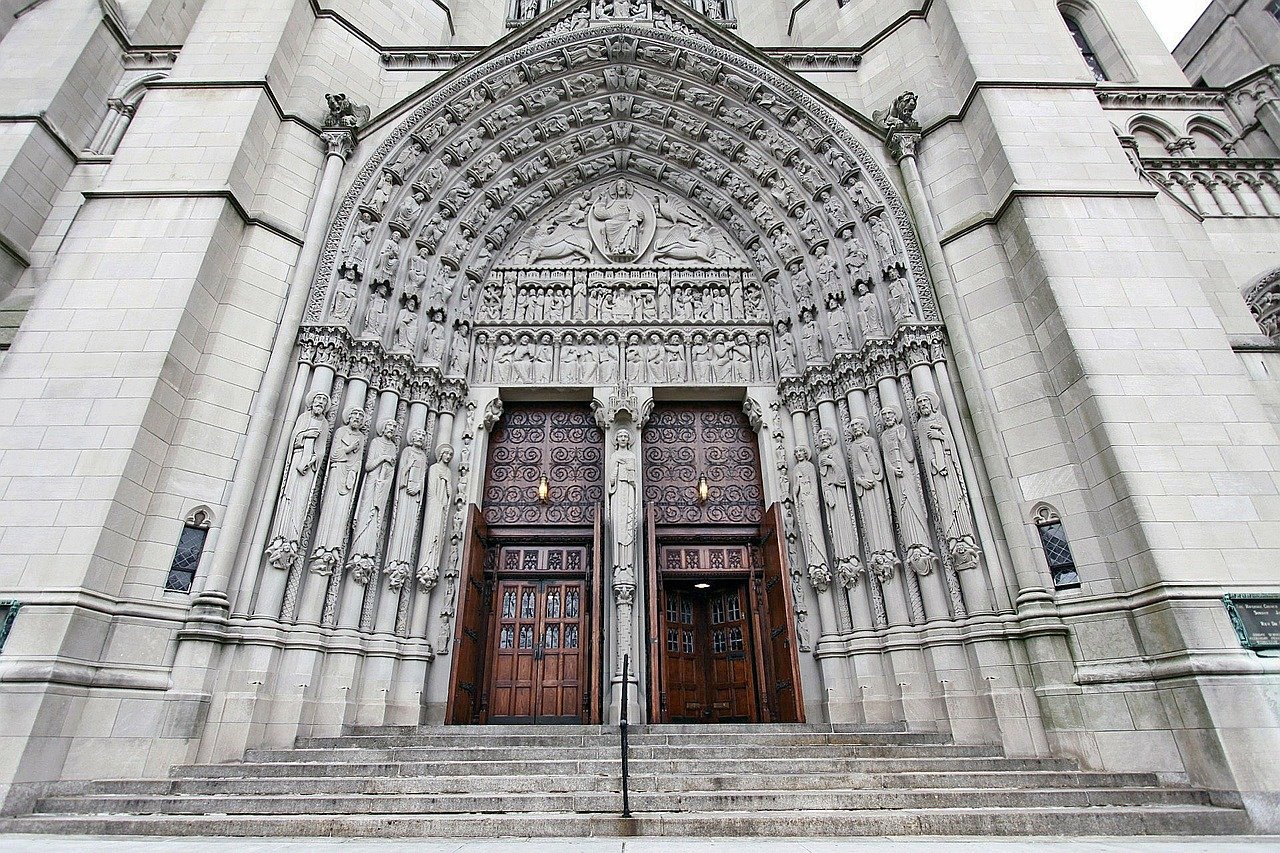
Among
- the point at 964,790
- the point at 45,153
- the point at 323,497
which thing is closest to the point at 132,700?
the point at 323,497

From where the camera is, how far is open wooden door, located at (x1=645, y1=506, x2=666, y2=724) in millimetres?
7453

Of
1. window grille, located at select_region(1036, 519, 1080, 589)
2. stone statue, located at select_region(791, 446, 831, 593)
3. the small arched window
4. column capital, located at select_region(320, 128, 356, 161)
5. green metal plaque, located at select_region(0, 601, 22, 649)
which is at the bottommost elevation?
green metal plaque, located at select_region(0, 601, 22, 649)

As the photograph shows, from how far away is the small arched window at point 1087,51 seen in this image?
12.4 metres

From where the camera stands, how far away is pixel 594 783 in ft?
15.0

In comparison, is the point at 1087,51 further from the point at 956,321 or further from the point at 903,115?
the point at 956,321

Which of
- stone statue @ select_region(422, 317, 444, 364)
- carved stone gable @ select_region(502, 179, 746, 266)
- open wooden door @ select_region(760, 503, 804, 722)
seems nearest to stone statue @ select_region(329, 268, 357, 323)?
stone statue @ select_region(422, 317, 444, 364)

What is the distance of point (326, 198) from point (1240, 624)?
1110 cm

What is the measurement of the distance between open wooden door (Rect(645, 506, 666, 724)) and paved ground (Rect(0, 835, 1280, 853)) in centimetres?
395

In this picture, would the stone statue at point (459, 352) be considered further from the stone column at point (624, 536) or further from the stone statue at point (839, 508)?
the stone statue at point (839, 508)

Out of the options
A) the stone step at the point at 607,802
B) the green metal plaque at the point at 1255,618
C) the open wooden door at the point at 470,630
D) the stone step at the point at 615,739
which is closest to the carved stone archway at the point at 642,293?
the open wooden door at the point at 470,630

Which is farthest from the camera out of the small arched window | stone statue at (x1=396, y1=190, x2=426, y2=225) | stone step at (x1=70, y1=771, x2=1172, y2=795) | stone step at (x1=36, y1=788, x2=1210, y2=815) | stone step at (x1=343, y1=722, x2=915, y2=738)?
the small arched window

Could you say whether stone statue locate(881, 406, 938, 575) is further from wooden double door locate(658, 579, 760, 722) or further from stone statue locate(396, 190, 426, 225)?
stone statue locate(396, 190, 426, 225)

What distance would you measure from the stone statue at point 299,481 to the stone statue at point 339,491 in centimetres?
16

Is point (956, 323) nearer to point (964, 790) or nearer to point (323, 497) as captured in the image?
point (964, 790)
